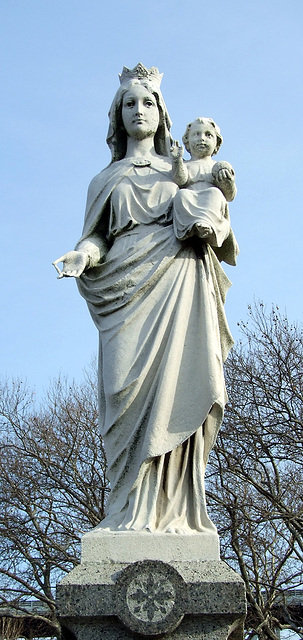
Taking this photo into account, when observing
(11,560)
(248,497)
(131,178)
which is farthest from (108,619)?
(11,560)

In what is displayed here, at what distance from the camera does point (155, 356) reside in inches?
231

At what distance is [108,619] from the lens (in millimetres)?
4973

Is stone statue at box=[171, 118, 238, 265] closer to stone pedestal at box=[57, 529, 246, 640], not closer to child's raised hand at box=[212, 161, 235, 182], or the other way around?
child's raised hand at box=[212, 161, 235, 182]

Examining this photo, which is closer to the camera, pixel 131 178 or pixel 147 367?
pixel 147 367

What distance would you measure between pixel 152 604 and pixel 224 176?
3146mm

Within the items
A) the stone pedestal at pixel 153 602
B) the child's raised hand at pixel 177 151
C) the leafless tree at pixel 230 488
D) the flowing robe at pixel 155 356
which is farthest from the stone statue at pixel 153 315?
the leafless tree at pixel 230 488

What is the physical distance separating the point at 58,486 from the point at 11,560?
206 centimetres

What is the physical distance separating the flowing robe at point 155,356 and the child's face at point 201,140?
356 millimetres

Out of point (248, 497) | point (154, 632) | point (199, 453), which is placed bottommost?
point (154, 632)

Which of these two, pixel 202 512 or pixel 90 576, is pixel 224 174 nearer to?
pixel 202 512

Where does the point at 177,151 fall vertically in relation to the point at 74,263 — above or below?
above

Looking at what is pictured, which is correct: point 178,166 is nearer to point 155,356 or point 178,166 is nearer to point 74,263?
point 74,263

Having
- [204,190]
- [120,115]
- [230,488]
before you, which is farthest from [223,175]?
[230,488]

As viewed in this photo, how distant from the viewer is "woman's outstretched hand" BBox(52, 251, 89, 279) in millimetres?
6161
